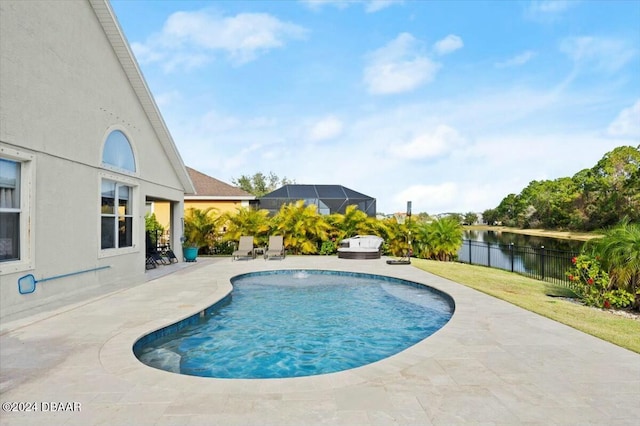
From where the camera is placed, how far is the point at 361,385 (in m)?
3.92

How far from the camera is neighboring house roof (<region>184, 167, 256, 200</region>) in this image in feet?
80.8

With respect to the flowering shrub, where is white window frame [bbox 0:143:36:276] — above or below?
above

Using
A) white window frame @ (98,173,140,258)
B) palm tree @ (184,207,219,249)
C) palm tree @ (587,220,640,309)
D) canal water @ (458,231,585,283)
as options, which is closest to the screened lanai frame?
palm tree @ (184,207,219,249)

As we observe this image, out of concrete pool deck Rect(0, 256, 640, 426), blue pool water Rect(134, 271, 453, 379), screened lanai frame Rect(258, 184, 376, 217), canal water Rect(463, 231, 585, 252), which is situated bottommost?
canal water Rect(463, 231, 585, 252)

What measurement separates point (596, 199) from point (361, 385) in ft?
186

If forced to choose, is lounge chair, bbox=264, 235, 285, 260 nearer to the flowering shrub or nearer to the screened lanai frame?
the screened lanai frame

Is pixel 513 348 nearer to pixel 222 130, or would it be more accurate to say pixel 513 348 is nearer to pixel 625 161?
pixel 222 130

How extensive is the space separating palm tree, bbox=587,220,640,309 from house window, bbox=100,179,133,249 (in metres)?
12.7

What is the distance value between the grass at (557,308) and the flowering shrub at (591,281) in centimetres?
39

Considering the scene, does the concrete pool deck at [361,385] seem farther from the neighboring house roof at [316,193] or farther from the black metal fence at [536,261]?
the neighboring house roof at [316,193]

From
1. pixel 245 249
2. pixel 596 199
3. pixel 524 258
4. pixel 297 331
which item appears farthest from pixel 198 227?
pixel 596 199

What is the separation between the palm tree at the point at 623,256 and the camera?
798 cm

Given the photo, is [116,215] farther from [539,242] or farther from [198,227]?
[539,242]

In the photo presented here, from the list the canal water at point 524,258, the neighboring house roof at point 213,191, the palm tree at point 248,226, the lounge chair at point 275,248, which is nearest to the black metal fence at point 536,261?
the canal water at point 524,258
